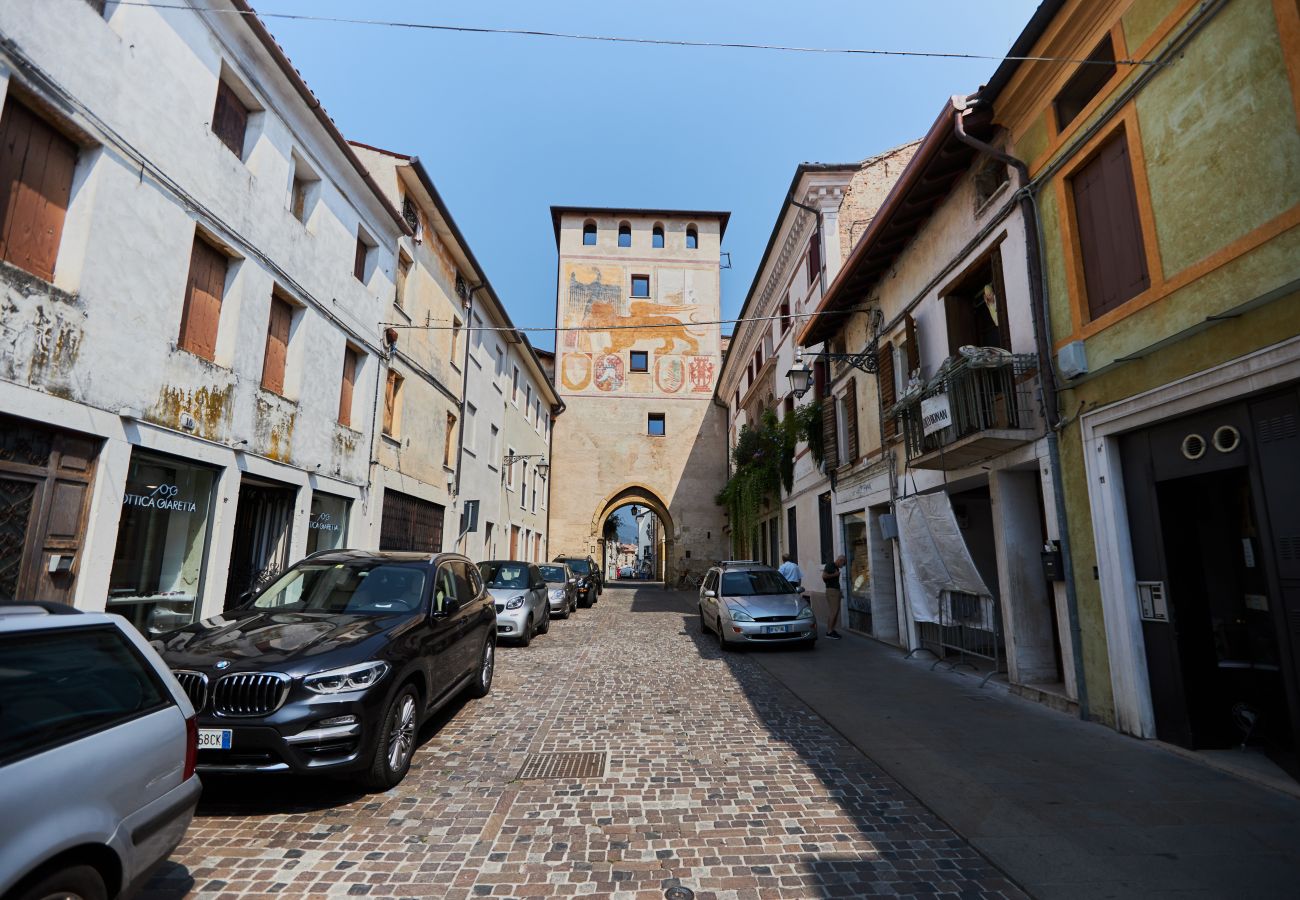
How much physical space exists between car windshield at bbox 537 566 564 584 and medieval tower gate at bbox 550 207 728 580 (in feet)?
44.5

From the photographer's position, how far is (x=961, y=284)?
9.39 metres

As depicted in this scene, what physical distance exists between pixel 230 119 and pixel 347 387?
4799 mm

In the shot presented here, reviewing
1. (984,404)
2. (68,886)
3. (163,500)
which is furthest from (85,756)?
(984,404)

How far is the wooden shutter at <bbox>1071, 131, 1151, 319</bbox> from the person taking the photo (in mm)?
6094

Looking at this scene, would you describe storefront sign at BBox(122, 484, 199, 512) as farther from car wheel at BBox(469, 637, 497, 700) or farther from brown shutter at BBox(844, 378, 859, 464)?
brown shutter at BBox(844, 378, 859, 464)

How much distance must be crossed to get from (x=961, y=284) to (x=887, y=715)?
246 inches

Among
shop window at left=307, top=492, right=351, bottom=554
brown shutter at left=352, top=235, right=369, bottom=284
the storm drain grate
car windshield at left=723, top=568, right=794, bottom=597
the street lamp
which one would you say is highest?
brown shutter at left=352, top=235, right=369, bottom=284

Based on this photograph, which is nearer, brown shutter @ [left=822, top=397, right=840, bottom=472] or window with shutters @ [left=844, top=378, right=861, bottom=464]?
window with shutters @ [left=844, top=378, right=861, bottom=464]

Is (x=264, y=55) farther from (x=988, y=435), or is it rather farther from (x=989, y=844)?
(x=989, y=844)

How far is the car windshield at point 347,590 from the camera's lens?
223 inches

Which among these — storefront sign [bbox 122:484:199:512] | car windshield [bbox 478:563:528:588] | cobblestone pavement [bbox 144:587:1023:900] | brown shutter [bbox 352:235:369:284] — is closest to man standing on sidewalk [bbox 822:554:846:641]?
car windshield [bbox 478:563:528:588]

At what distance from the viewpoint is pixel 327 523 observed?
450 inches

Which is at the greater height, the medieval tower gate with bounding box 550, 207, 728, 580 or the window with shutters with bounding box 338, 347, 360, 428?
the medieval tower gate with bounding box 550, 207, 728, 580

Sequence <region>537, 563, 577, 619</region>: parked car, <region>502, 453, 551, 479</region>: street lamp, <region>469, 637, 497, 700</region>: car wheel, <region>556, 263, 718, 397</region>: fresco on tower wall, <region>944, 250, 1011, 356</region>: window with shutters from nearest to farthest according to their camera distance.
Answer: <region>469, 637, 497, 700</region>: car wheel
<region>944, 250, 1011, 356</region>: window with shutters
<region>537, 563, 577, 619</region>: parked car
<region>502, 453, 551, 479</region>: street lamp
<region>556, 263, 718, 397</region>: fresco on tower wall
